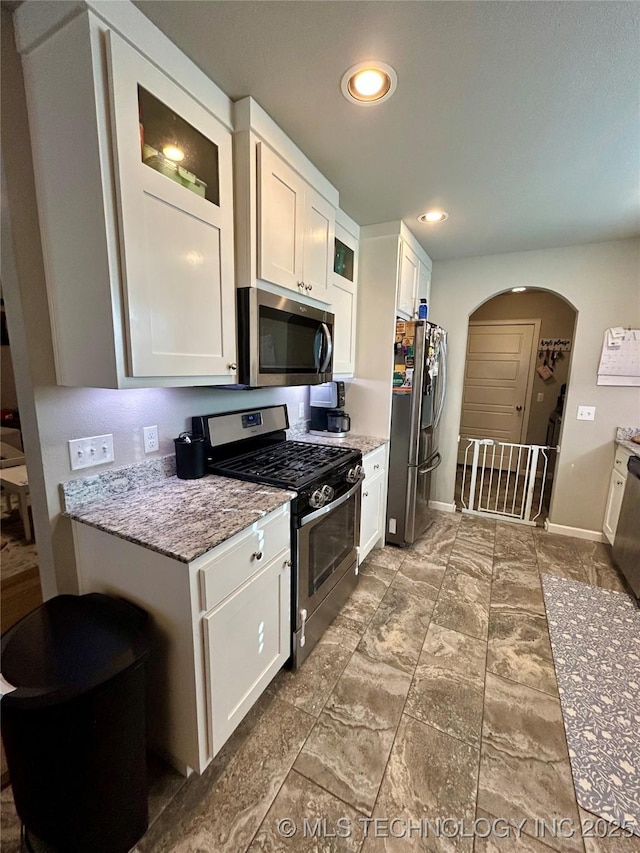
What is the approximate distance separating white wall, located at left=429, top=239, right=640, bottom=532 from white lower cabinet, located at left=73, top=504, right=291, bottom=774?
296cm

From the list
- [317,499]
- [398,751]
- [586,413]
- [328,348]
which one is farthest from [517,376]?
[398,751]

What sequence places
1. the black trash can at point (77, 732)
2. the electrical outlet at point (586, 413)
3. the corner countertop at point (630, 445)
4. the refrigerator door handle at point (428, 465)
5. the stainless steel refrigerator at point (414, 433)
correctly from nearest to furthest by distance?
the black trash can at point (77, 732) → the corner countertop at point (630, 445) → the stainless steel refrigerator at point (414, 433) → the refrigerator door handle at point (428, 465) → the electrical outlet at point (586, 413)

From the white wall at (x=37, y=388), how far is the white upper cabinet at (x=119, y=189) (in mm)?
51

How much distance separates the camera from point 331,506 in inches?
69.9

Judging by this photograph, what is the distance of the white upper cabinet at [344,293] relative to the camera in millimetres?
2377

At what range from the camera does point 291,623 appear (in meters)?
1.61

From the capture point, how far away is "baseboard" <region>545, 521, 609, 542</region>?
305 cm

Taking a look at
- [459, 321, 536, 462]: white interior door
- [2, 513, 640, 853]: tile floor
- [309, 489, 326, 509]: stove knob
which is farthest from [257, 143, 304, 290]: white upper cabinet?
[459, 321, 536, 462]: white interior door

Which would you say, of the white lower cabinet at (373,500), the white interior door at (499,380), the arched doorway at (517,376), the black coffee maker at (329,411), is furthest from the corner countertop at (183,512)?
the white interior door at (499,380)

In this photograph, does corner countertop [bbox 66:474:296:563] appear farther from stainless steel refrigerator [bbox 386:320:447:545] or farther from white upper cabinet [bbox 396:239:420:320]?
white upper cabinet [bbox 396:239:420:320]

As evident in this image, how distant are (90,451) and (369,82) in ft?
5.84

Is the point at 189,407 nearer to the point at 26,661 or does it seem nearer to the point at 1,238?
the point at 1,238

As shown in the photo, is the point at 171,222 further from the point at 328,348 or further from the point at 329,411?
the point at 329,411

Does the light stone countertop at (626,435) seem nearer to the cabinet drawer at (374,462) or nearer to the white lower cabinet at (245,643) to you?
the cabinet drawer at (374,462)
